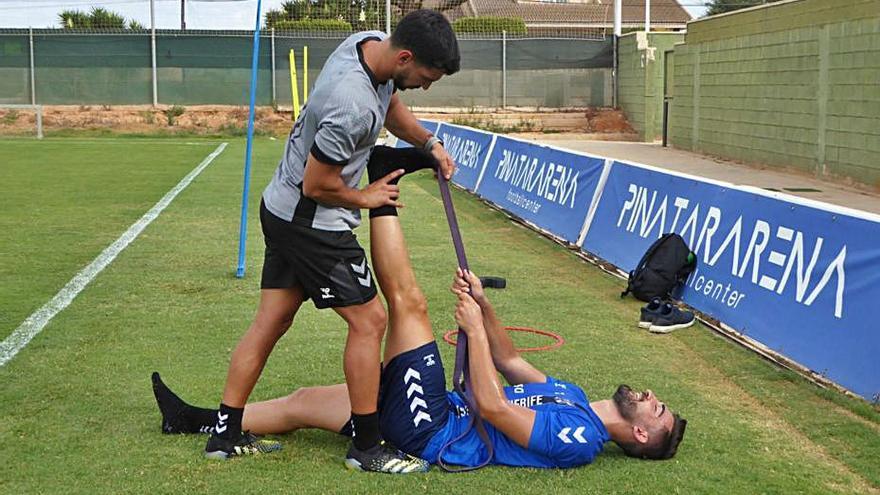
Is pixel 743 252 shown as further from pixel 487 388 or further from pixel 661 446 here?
pixel 487 388

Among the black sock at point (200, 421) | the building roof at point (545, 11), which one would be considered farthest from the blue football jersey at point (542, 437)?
the building roof at point (545, 11)

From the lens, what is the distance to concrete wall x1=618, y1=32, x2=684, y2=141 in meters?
33.2

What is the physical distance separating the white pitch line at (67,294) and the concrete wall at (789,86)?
450 inches

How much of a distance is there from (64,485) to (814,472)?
3.23m

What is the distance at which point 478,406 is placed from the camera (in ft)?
15.4

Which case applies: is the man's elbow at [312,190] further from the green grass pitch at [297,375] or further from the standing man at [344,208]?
the green grass pitch at [297,375]

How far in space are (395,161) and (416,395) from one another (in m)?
1.06

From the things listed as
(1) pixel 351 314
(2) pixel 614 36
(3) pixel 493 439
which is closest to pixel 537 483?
(3) pixel 493 439

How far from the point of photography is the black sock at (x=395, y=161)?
505cm

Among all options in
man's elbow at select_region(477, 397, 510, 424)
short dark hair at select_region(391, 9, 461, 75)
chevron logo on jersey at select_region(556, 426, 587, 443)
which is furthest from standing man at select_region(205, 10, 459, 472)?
chevron logo on jersey at select_region(556, 426, 587, 443)

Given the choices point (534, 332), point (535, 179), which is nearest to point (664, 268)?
point (534, 332)

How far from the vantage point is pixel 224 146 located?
29.3 meters

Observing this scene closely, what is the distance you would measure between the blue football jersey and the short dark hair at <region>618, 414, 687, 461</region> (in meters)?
0.18

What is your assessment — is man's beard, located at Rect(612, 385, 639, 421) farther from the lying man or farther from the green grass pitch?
the green grass pitch
